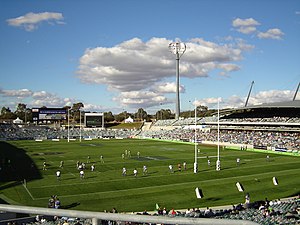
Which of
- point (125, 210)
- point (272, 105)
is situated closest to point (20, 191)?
point (125, 210)

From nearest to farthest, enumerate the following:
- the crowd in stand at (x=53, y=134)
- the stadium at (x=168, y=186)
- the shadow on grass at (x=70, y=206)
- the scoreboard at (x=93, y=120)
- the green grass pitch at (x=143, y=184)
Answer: the stadium at (x=168, y=186)
the shadow on grass at (x=70, y=206)
the green grass pitch at (x=143, y=184)
the crowd in stand at (x=53, y=134)
the scoreboard at (x=93, y=120)

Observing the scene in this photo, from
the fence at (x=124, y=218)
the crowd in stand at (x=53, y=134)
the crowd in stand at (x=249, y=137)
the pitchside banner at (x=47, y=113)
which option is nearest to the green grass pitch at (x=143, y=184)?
the crowd in stand at (x=249, y=137)

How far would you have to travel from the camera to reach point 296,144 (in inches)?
2406

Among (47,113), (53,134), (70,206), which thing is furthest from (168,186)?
(47,113)

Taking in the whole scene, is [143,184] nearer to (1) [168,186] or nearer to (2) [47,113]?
(1) [168,186]

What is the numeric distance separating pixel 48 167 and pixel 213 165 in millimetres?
20097

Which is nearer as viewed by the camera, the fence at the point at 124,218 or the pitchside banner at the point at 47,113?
the fence at the point at 124,218

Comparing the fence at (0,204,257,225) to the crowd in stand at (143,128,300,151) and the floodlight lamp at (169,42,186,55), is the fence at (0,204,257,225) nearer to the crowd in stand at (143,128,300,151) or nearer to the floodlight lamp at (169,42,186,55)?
the crowd in stand at (143,128,300,151)

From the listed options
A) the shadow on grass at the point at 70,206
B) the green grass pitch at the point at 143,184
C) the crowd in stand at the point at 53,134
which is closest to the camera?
the shadow on grass at the point at 70,206

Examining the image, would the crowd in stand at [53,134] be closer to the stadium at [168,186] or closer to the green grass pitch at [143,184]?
the stadium at [168,186]

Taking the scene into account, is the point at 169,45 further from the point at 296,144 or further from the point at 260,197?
the point at 260,197

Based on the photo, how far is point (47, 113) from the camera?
119500 millimetres

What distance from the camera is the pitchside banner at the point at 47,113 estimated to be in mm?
118394

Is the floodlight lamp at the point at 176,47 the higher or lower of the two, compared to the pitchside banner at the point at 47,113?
higher
